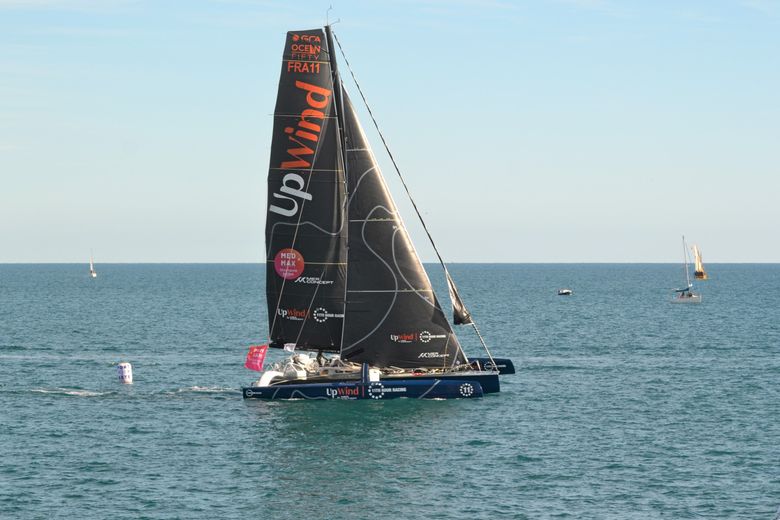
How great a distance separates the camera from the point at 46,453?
145 ft

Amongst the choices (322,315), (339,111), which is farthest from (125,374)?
(339,111)

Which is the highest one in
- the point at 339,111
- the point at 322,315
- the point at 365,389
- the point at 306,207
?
the point at 339,111

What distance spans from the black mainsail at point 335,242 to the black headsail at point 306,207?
47 millimetres

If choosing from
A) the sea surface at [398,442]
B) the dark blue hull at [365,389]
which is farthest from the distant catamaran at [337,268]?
the sea surface at [398,442]

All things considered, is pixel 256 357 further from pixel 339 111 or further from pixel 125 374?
pixel 125 374

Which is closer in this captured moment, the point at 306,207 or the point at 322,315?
the point at 306,207

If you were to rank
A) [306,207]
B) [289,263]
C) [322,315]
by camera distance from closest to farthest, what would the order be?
[306,207] → [289,263] → [322,315]

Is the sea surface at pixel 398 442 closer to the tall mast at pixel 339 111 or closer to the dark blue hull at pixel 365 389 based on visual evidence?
the dark blue hull at pixel 365 389

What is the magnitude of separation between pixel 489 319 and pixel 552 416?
72150 millimetres

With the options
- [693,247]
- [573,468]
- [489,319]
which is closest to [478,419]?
[573,468]

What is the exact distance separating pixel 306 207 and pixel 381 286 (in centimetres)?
520

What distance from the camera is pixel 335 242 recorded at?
5309cm

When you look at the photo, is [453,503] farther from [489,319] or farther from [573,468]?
[489,319]

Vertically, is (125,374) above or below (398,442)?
above
